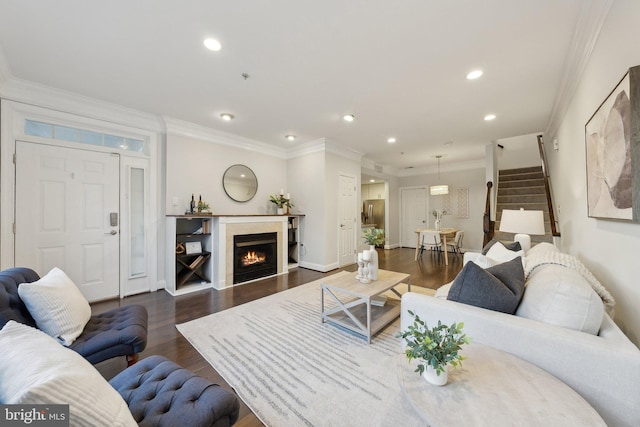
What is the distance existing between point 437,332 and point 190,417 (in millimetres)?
1056

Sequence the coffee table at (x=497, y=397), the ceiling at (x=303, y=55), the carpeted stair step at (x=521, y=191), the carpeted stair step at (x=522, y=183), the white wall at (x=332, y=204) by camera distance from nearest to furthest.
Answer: the coffee table at (x=497, y=397), the ceiling at (x=303, y=55), the white wall at (x=332, y=204), the carpeted stair step at (x=521, y=191), the carpeted stair step at (x=522, y=183)

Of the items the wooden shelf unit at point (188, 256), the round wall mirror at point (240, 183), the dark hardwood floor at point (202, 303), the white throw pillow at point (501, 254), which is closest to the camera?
the dark hardwood floor at point (202, 303)

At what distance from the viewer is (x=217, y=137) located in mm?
4242

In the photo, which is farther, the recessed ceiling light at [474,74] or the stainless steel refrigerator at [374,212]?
the stainless steel refrigerator at [374,212]

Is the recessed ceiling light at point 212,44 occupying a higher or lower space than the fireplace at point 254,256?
higher

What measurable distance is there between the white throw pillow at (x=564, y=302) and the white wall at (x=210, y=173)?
4276 mm

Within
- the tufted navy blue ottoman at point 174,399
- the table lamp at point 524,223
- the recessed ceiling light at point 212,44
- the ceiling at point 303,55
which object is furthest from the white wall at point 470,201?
the tufted navy blue ottoman at point 174,399

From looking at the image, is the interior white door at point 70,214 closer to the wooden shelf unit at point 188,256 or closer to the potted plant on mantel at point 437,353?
the wooden shelf unit at point 188,256

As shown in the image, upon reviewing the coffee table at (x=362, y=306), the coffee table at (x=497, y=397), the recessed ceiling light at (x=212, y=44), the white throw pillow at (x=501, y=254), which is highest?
the recessed ceiling light at (x=212, y=44)

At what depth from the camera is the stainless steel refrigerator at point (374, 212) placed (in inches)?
326

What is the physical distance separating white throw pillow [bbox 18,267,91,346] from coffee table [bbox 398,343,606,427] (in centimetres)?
204

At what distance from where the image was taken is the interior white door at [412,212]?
7.67 m

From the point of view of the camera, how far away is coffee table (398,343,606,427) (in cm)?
79

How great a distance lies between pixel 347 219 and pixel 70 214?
4.47 metres
